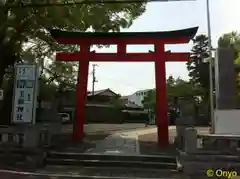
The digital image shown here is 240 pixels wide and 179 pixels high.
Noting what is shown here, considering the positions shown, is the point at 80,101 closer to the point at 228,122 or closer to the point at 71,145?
the point at 71,145

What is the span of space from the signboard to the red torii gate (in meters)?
4.12

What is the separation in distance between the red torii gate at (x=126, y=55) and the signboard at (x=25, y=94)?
13.5ft

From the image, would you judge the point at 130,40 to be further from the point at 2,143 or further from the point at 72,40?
the point at 2,143

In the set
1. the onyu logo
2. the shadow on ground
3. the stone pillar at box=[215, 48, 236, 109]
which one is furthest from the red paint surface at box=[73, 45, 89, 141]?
the onyu logo

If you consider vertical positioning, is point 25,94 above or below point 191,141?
above

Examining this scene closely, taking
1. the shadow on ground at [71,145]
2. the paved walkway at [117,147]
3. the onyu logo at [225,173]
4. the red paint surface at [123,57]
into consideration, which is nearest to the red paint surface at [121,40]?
the red paint surface at [123,57]

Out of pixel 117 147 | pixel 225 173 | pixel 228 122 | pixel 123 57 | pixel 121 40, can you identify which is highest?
pixel 121 40

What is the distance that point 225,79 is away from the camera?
1223 centimetres

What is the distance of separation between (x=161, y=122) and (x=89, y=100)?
36.1m

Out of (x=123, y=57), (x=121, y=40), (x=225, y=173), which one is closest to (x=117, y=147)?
(x=123, y=57)

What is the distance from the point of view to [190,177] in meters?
9.26

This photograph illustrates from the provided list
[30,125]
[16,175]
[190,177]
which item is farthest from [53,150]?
[190,177]

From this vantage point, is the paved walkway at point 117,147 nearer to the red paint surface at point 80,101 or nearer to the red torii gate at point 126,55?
the red paint surface at point 80,101

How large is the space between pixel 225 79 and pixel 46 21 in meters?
8.42
